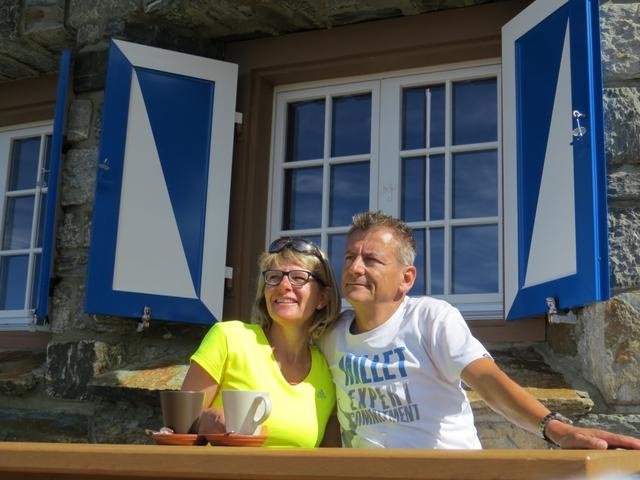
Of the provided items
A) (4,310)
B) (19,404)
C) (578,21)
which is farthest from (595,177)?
(4,310)

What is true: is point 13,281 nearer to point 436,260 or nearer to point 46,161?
point 46,161

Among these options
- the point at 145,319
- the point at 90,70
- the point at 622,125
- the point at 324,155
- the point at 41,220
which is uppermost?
the point at 90,70

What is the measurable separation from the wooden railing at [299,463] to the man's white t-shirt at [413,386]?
942mm

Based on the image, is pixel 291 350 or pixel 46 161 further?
pixel 46 161

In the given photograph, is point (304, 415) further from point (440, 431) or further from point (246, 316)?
point (246, 316)

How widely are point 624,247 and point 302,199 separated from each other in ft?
5.57

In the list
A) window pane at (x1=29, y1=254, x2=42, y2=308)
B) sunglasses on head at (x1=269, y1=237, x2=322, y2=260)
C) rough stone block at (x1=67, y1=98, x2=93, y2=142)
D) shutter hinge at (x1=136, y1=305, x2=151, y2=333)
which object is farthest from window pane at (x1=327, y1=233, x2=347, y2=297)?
sunglasses on head at (x1=269, y1=237, x2=322, y2=260)

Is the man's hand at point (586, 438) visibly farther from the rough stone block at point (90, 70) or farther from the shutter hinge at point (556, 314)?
the rough stone block at point (90, 70)

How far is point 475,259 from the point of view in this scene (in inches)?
154

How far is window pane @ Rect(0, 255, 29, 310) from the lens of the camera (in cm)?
489

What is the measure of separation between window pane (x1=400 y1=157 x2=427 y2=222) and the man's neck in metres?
1.74

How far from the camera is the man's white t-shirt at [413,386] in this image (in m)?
2.17

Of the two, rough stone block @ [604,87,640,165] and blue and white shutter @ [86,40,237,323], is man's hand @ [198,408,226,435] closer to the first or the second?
rough stone block @ [604,87,640,165]

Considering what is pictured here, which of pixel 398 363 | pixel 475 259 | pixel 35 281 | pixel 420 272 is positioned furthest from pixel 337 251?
pixel 398 363
